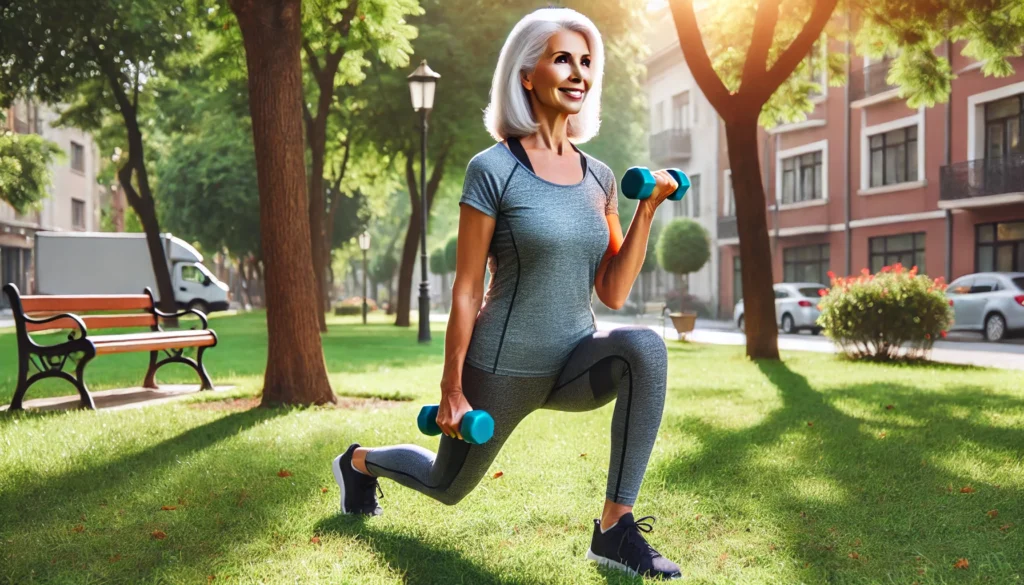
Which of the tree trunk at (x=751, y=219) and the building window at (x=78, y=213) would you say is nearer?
the tree trunk at (x=751, y=219)

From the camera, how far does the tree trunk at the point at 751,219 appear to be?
1309 centimetres

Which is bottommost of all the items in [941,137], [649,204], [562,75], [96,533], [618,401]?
[96,533]

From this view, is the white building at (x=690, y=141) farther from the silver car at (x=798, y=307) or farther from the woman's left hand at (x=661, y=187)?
the woman's left hand at (x=661, y=187)

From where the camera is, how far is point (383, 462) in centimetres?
417

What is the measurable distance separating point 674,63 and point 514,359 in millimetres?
43468

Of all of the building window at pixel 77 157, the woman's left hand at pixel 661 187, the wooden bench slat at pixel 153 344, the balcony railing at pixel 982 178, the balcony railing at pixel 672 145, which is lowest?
the wooden bench slat at pixel 153 344

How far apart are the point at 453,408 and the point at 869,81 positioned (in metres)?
32.8

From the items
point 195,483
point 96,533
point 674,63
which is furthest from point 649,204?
point 674,63

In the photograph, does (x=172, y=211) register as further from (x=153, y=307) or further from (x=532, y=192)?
(x=532, y=192)

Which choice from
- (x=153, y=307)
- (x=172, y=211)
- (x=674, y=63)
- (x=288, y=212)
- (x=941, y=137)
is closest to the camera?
(x=288, y=212)

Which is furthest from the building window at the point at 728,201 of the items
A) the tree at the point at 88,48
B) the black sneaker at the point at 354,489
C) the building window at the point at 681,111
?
the black sneaker at the point at 354,489

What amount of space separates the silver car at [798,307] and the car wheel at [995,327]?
5.38 m

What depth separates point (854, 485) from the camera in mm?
5145

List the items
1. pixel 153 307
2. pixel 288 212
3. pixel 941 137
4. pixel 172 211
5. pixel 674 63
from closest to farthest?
pixel 288 212 < pixel 153 307 < pixel 941 137 < pixel 172 211 < pixel 674 63
